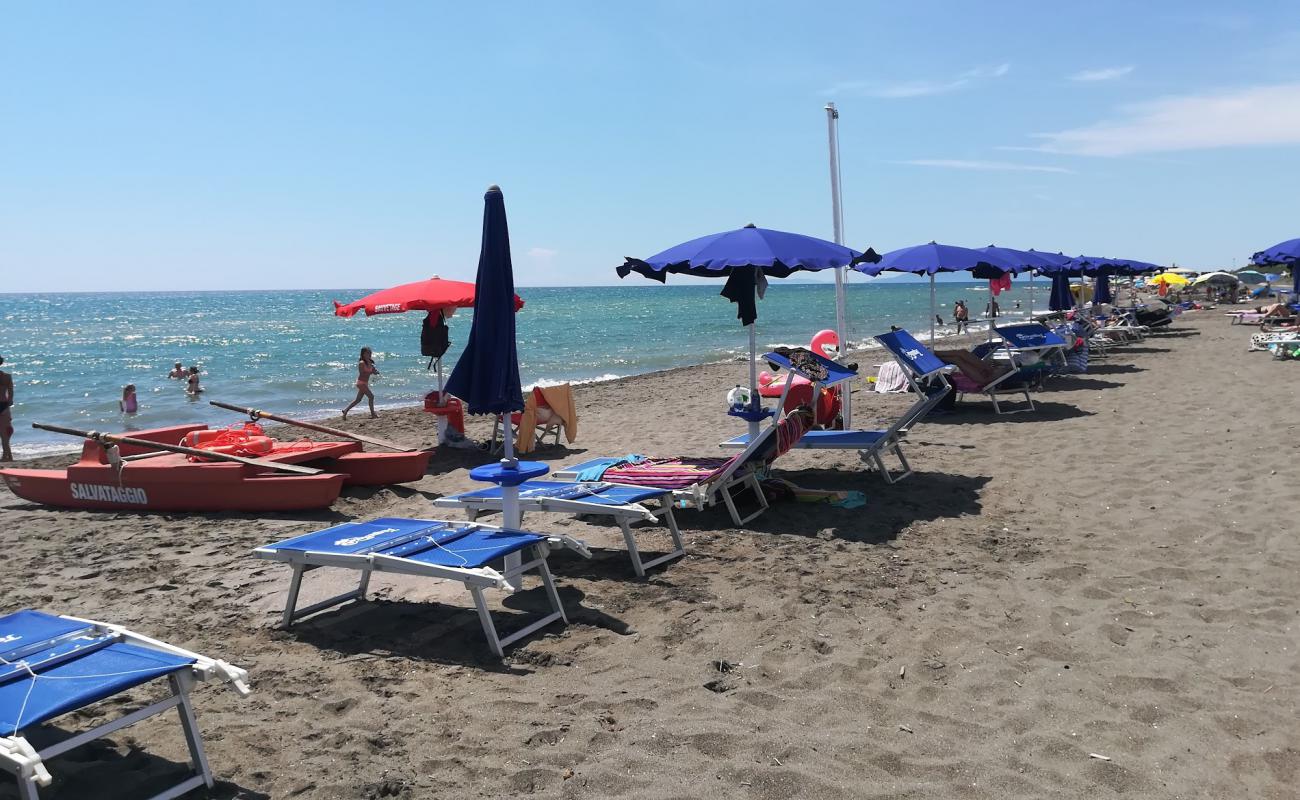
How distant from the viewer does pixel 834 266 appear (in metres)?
7.25

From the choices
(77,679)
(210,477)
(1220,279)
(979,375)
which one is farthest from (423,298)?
(1220,279)

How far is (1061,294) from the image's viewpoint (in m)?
21.3

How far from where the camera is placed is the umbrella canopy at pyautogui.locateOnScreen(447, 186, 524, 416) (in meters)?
4.96

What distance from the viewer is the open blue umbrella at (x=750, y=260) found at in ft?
22.4

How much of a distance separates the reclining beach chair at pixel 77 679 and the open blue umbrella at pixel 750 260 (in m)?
4.59

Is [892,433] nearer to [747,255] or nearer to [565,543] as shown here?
[747,255]

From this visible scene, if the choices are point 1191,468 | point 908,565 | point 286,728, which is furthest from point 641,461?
point 1191,468

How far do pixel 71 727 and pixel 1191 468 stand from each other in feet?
24.9

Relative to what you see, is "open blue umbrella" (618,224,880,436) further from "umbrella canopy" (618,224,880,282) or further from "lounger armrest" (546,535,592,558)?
"lounger armrest" (546,535,592,558)

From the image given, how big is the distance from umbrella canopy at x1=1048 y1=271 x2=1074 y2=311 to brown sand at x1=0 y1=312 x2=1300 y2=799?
14231mm

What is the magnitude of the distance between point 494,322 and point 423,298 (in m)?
5.25

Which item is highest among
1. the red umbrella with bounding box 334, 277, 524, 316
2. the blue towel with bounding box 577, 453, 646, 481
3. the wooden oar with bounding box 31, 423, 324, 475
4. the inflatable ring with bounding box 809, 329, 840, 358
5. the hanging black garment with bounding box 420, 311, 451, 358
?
the red umbrella with bounding box 334, 277, 524, 316

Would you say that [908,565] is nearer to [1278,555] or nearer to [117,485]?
[1278,555]

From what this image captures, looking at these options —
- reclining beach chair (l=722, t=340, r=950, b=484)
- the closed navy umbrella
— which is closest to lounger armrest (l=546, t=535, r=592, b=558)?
the closed navy umbrella
